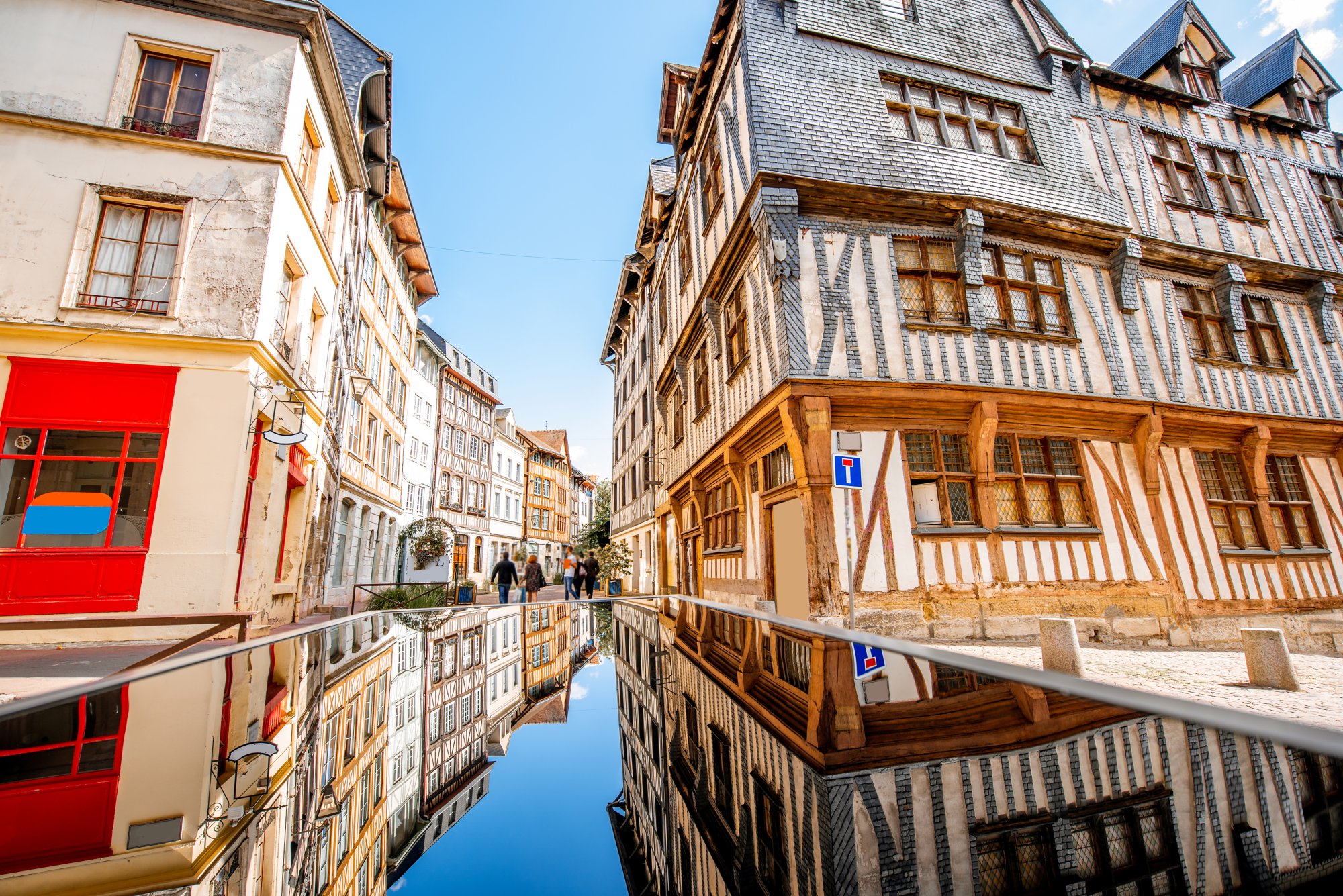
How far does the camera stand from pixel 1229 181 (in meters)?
10.7

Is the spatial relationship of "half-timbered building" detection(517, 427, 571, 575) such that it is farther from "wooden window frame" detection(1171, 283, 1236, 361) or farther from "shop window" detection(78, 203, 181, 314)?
"wooden window frame" detection(1171, 283, 1236, 361)

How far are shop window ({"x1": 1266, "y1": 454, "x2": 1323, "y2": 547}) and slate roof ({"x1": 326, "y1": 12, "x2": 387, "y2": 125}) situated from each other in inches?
769

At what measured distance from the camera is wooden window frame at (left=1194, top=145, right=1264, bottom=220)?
34.4 ft

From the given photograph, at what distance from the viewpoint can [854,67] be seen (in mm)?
8633

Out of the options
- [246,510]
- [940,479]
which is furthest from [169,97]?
[940,479]

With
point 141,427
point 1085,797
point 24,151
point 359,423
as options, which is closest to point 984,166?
point 1085,797

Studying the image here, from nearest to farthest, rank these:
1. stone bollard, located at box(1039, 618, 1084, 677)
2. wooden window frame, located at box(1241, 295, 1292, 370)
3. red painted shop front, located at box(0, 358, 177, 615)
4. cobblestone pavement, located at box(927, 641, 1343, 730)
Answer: cobblestone pavement, located at box(927, 641, 1343, 730) < stone bollard, located at box(1039, 618, 1084, 677) < red painted shop front, located at box(0, 358, 177, 615) < wooden window frame, located at box(1241, 295, 1292, 370)

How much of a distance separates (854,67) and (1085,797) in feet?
34.6

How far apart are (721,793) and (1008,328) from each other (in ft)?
28.9

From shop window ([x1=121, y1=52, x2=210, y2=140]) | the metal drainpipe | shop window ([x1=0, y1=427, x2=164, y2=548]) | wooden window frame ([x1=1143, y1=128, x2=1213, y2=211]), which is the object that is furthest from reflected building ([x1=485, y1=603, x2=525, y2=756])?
wooden window frame ([x1=1143, y1=128, x2=1213, y2=211])

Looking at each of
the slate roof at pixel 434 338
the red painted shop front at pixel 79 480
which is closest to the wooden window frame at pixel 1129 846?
the red painted shop front at pixel 79 480

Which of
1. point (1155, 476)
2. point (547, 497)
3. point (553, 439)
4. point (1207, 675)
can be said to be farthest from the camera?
point (553, 439)

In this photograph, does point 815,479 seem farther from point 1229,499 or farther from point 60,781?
point 1229,499

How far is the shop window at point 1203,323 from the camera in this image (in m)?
9.30
